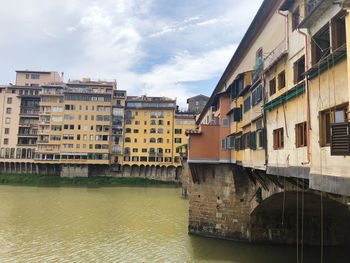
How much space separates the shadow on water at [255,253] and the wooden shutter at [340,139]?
12.2 m

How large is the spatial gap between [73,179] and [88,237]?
4991 centimetres

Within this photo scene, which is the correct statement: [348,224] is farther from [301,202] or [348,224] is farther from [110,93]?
[110,93]

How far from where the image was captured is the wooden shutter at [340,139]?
706 centimetres

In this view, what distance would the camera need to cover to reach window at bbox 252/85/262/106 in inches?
583

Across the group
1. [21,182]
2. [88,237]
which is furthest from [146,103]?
[88,237]

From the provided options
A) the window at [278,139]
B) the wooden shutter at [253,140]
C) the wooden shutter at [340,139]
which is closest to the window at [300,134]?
the window at [278,139]

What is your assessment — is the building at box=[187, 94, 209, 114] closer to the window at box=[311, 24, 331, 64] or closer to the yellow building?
the yellow building

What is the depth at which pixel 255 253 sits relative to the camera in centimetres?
1894

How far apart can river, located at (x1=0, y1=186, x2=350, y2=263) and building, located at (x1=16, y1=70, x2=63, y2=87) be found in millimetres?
55864

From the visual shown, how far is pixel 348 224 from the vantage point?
20281 mm

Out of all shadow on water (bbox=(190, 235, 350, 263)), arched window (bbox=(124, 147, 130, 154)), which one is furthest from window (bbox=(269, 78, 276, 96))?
arched window (bbox=(124, 147, 130, 154))

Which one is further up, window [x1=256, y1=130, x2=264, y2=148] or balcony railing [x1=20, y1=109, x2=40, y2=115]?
balcony railing [x1=20, y1=109, x2=40, y2=115]

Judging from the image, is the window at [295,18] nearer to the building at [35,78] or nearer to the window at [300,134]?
the window at [300,134]

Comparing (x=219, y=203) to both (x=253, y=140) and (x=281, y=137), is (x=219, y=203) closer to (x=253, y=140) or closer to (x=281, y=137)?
(x=253, y=140)
